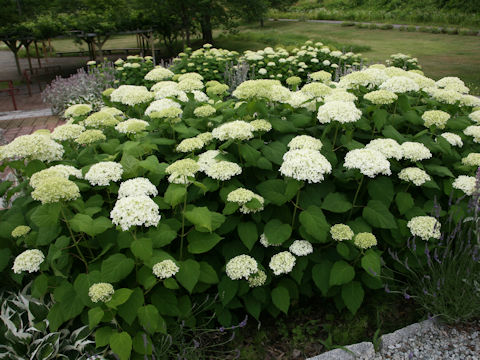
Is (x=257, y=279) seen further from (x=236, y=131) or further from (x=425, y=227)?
(x=425, y=227)

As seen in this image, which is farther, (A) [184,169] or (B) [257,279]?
(B) [257,279]

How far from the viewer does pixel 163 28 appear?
51.9ft

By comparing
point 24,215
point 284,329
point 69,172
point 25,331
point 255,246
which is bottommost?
point 284,329

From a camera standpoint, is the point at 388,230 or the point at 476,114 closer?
the point at 388,230

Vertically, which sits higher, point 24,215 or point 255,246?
point 24,215

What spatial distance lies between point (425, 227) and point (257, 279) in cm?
101

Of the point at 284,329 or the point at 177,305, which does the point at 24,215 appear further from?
the point at 284,329

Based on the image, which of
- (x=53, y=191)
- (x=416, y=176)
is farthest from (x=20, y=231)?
(x=416, y=176)

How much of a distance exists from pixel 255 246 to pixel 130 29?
14.0m

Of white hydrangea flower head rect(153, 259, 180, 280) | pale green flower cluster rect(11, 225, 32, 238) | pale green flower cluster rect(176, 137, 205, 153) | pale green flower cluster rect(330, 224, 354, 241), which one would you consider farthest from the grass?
pale green flower cluster rect(11, 225, 32, 238)

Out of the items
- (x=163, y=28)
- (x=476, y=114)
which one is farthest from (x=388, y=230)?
(x=163, y=28)

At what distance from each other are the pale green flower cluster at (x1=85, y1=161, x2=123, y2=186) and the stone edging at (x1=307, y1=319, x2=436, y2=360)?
58.0 inches

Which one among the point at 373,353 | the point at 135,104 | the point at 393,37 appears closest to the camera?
the point at 373,353

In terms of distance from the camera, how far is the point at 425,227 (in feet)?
7.06
